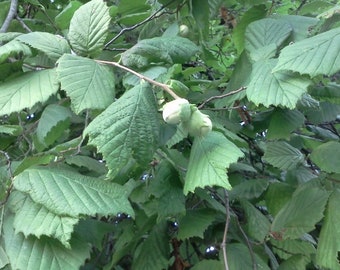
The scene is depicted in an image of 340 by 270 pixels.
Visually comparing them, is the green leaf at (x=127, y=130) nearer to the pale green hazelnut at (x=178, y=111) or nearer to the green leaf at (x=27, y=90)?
the pale green hazelnut at (x=178, y=111)

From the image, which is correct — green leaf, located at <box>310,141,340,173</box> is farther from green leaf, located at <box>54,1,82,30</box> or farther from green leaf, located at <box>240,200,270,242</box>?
green leaf, located at <box>54,1,82,30</box>

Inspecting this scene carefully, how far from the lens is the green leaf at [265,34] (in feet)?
4.99

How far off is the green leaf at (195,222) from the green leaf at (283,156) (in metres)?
0.31

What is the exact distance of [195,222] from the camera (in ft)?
4.73

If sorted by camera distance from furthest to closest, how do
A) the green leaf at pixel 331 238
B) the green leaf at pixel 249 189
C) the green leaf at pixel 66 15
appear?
the green leaf at pixel 249 189 < the green leaf at pixel 66 15 < the green leaf at pixel 331 238

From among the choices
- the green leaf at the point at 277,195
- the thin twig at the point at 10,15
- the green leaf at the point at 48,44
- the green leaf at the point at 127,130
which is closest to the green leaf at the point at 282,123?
the green leaf at the point at 277,195

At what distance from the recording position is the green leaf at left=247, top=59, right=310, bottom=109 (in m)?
1.21

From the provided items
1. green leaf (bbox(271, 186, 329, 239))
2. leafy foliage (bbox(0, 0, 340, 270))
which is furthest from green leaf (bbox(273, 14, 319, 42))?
green leaf (bbox(271, 186, 329, 239))

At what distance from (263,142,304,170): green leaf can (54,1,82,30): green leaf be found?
0.81m

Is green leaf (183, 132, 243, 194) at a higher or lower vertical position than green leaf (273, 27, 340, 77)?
lower

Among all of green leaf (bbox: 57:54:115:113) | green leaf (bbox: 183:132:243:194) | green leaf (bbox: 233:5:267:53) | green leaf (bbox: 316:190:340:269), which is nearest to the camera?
green leaf (bbox: 183:132:243:194)

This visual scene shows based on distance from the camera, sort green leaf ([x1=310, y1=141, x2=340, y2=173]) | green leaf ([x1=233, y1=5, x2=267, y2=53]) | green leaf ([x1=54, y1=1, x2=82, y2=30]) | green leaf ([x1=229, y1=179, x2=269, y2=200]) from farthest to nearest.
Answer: green leaf ([x1=233, y1=5, x2=267, y2=53])
green leaf ([x1=229, y1=179, x2=269, y2=200])
green leaf ([x1=54, y1=1, x2=82, y2=30])
green leaf ([x1=310, y1=141, x2=340, y2=173])

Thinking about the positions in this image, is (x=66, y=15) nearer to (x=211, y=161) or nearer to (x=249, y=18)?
(x=249, y=18)

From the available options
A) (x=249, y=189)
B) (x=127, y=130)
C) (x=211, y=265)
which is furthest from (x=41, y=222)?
(x=249, y=189)
